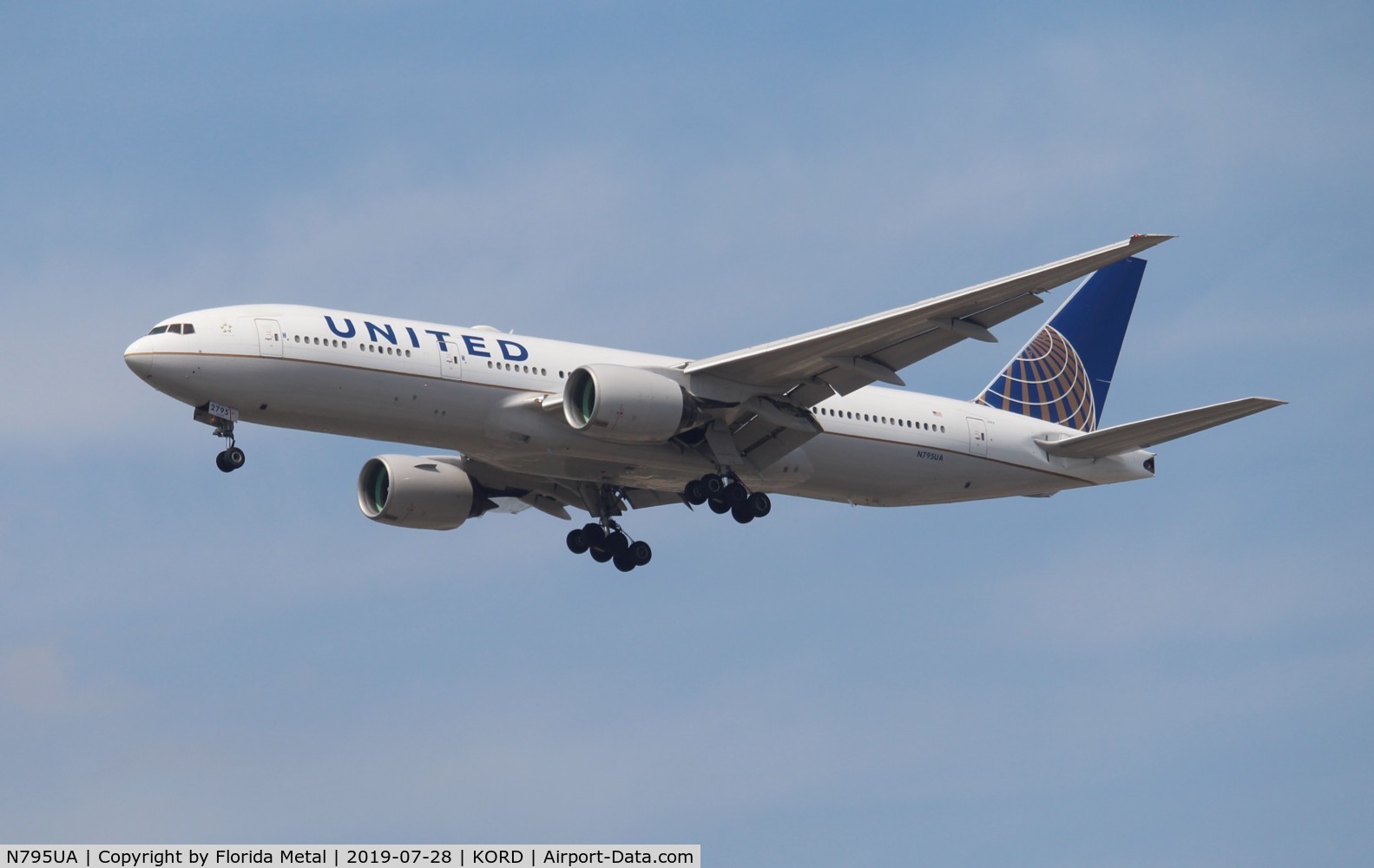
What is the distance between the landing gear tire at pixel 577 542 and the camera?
46562 mm

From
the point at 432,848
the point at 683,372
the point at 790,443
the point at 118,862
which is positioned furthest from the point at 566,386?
the point at 118,862

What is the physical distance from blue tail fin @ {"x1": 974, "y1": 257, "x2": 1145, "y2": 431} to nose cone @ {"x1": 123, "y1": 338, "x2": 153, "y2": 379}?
20510 millimetres

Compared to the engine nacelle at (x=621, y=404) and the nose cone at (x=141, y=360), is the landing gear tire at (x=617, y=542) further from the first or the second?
the nose cone at (x=141, y=360)

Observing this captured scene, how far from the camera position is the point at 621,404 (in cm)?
3931

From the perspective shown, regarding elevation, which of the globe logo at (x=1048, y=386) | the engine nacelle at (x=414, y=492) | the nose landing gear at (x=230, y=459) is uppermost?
the globe logo at (x=1048, y=386)

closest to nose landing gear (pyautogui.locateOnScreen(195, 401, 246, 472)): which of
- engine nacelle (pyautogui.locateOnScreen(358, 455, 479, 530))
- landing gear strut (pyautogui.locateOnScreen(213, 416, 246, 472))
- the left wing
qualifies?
landing gear strut (pyautogui.locateOnScreen(213, 416, 246, 472))

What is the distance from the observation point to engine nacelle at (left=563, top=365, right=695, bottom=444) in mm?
39219

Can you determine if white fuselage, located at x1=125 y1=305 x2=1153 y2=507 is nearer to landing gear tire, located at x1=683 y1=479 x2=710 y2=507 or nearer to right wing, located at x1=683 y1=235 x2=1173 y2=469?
landing gear tire, located at x1=683 y1=479 x2=710 y2=507

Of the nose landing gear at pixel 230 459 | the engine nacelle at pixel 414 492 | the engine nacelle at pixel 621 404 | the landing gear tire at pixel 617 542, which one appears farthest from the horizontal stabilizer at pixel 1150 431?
the nose landing gear at pixel 230 459

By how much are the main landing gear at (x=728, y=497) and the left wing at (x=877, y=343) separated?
2287 mm

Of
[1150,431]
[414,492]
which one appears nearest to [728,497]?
[414,492]

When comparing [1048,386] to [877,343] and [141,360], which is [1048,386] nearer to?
[877,343]

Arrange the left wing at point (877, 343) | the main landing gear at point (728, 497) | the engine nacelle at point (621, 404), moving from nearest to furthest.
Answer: the left wing at point (877, 343) < the engine nacelle at point (621, 404) < the main landing gear at point (728, 497)

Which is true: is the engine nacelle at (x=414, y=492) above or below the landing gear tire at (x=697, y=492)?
above
